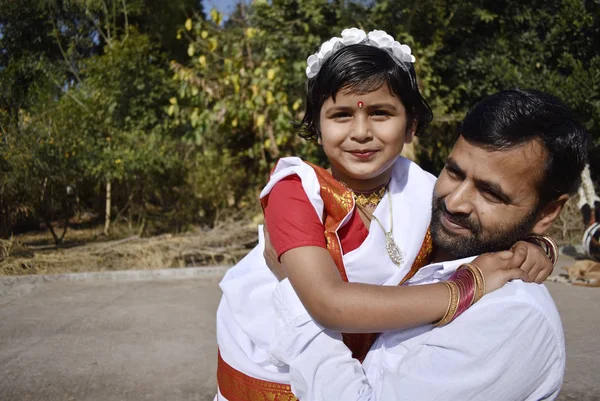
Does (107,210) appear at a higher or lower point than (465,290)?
lower

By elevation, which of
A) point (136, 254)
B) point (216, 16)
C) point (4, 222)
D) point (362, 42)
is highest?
point (216, 16)

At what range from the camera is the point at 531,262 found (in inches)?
56.7

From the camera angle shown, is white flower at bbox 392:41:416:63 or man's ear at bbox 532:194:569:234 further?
white flower at bbox 392:41:416:63

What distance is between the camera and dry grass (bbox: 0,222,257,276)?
5879mm

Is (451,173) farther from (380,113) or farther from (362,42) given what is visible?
(362,42)

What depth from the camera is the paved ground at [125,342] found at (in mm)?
3141

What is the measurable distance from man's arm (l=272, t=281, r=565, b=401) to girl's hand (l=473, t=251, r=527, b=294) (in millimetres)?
30

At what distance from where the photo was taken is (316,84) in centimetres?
183

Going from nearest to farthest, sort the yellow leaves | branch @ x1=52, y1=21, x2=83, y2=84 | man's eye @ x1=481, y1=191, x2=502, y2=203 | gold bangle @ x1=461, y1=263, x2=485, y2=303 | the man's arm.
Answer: the man's arm < gold bangle @ x1=461, y1=263, x2=485, y2=303 < man's eye @ x1=481, y1=191, x2=502, y2=203 < the yellow leaves < branch @ x1=52, y1=21, x2=83, y2=84

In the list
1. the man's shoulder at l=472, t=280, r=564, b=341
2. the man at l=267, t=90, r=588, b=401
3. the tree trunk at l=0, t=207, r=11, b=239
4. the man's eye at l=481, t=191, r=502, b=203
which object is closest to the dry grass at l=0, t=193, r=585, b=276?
the tree trunk at l=0, t=207, r=11, b=239

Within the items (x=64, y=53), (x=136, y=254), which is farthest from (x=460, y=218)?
(x=64, y=53)

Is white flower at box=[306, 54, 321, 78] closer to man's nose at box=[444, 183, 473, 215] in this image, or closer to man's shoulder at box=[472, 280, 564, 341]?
man's nose at box=[444, 183, 473, 215]

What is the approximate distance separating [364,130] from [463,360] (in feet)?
2.55

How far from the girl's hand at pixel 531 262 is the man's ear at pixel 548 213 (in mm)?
102
